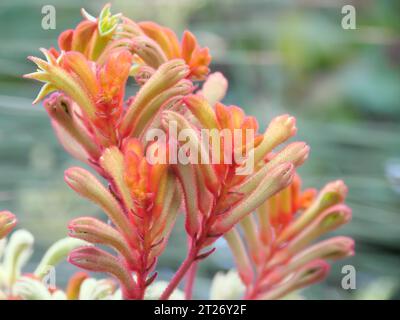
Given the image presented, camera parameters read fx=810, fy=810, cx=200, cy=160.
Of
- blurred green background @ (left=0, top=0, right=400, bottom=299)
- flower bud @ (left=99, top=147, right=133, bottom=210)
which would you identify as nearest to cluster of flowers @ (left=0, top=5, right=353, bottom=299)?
flower bud @ (left=99, top=147, right=133, bottom=210)

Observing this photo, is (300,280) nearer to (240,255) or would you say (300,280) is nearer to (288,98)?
(240,255)

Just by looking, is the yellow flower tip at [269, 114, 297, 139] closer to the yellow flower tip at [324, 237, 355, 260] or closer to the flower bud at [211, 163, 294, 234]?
the flower bud at [211, 163, 294, 234]

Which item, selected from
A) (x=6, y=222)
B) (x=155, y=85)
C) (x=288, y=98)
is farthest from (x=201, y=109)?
(x=288, y=98)

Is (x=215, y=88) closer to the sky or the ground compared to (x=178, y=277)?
closer to the sky

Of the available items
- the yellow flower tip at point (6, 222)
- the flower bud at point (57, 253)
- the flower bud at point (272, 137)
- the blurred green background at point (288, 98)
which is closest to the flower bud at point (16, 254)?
the flower bud at point (57, 253)

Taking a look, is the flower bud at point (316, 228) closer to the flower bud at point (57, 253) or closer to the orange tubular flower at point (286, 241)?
the orange tubular flower at point (286, 241)
